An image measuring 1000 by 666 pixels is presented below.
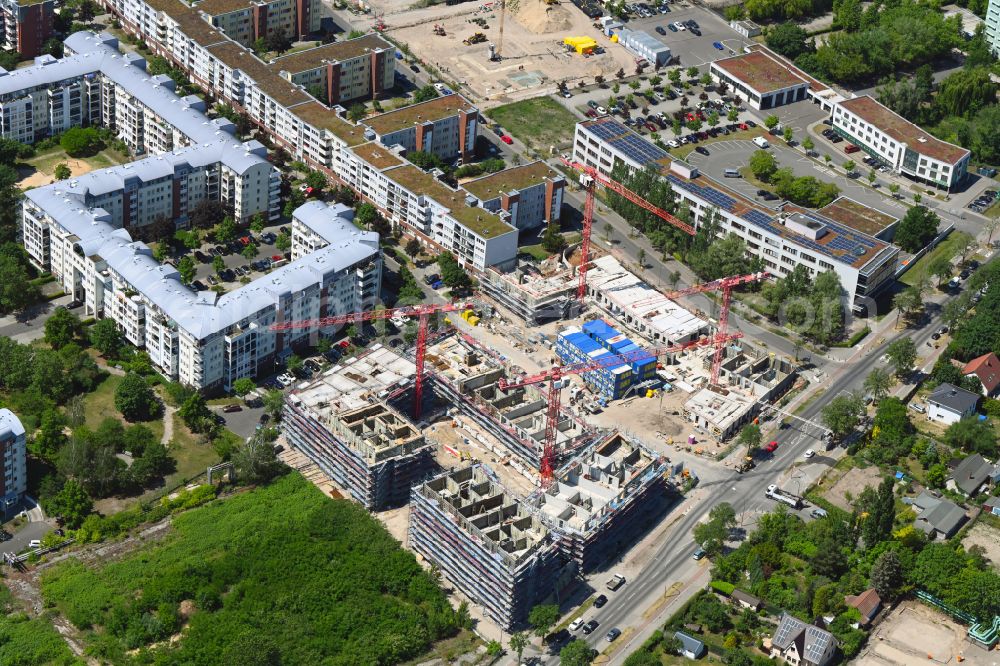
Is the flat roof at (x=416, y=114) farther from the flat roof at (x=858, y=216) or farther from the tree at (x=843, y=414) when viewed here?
the tree at (x=843, y=414)

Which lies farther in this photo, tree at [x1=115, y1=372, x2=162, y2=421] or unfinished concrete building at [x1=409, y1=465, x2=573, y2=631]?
tree at [x1=115, y1=372, x2=162, y2=421]

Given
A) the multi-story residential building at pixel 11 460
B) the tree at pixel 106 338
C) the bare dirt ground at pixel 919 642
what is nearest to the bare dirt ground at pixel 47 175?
the tree at pixel 106 338

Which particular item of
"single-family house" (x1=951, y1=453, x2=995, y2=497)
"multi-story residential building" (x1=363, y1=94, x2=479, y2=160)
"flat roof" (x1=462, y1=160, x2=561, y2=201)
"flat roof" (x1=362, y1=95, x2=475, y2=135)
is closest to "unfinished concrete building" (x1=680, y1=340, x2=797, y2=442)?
"single-family house" (x1=951, y1=453, x2=995, y2=497)

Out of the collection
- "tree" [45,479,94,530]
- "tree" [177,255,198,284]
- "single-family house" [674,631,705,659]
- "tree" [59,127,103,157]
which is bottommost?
"single-family house" [674,631,705,659]

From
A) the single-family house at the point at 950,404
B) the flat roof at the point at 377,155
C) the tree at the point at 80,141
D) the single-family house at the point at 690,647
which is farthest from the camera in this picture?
the tree at the point at 80,141

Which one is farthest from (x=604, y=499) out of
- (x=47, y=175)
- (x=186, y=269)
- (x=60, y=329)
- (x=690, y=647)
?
(x=47, y=175)

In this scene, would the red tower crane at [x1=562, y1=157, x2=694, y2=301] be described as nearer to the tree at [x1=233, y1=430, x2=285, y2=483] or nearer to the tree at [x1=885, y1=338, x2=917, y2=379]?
the tree at [x1=885, y1=338, x2=917, y2=379]
